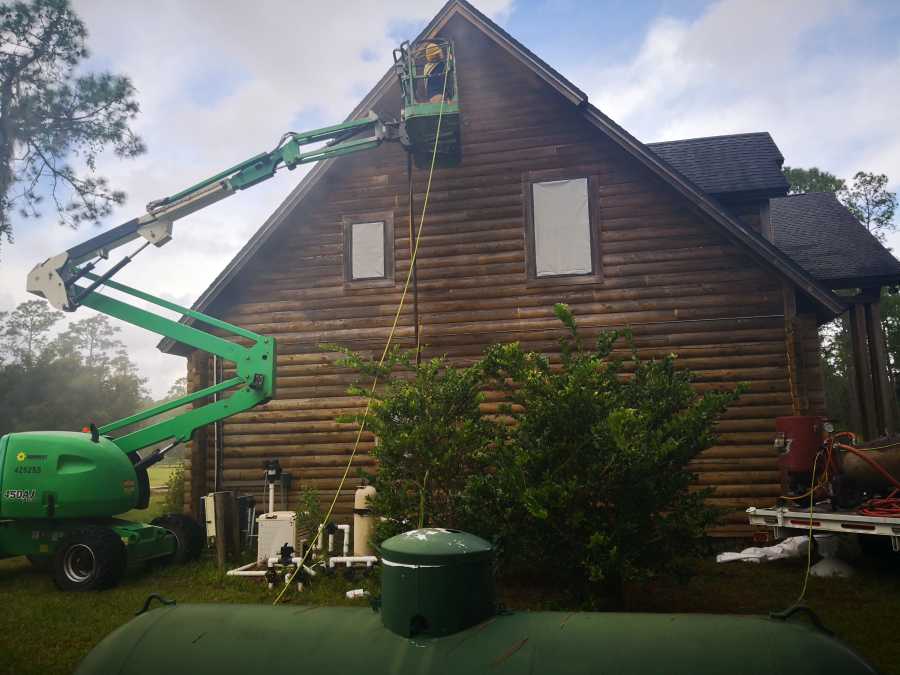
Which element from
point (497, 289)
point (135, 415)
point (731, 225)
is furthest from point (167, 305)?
point (731, 225)

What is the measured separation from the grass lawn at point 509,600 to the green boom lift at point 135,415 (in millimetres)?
618

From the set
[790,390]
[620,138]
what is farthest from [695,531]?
[620,138]

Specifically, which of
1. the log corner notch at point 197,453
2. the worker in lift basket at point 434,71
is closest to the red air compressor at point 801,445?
the worker in lift basket at point 434,71

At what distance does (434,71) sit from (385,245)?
131 inches

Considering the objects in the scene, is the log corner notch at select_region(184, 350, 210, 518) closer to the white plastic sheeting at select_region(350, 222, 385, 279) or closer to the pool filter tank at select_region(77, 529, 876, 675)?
the white plastic sheeting at select_region(350, 222, 385, 279)

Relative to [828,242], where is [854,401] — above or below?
below

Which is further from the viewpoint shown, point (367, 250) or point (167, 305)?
point (367, 250)

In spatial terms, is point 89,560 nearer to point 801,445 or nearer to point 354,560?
point 354,560

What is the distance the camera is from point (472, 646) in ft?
11.0

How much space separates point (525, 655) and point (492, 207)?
10.5 meters

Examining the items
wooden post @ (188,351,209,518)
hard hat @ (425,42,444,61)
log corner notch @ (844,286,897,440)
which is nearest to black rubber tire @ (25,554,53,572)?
wooden post @ (188,351,209,518)

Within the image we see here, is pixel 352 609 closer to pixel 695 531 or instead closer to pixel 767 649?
pixel 767 649

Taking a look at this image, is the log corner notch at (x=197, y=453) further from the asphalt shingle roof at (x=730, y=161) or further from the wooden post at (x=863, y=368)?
the wooden post at (x=863, y=368)

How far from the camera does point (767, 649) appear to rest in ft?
9.91
